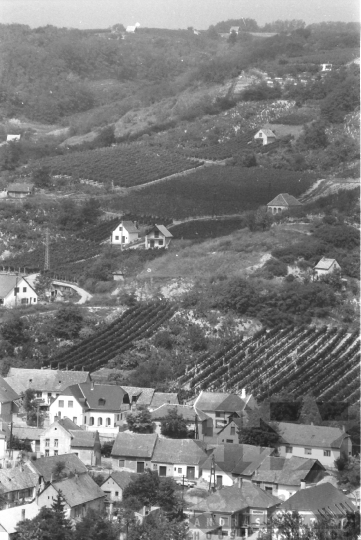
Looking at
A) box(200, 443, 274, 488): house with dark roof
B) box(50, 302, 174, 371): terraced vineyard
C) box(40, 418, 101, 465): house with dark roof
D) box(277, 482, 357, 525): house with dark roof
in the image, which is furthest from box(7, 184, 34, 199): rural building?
box(277, 482, 357, 525): house with dark roof

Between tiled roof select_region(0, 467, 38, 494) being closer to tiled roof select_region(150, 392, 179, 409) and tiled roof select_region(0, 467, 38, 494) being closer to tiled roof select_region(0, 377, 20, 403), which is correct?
tiled roof select_region(0, 377, 20, 403)

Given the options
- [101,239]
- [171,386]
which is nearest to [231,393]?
[171,386]

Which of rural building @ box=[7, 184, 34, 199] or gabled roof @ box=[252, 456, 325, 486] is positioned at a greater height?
rural building @ box=[7, 184, 34, 199]

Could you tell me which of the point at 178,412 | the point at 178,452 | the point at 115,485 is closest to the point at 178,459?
the point at 178,452

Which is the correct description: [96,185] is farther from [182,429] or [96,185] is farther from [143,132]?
[182,429]

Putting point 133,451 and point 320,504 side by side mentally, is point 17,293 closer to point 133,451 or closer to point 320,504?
point 133,451

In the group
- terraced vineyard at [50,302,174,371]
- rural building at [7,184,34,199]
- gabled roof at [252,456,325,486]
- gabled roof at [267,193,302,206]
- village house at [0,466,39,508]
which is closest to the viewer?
village house at [0,466,39,508]
